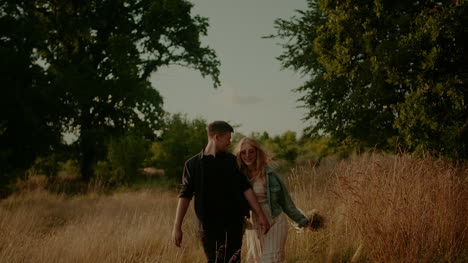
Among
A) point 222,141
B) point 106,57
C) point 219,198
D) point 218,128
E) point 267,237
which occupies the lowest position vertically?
point 267,237

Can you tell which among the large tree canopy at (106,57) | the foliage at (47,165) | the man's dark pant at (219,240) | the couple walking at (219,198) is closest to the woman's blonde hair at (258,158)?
the couple walking at (219,198)

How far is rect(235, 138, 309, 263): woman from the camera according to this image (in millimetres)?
4125

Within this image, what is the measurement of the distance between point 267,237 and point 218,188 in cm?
83

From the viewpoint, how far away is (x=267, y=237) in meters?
4.14

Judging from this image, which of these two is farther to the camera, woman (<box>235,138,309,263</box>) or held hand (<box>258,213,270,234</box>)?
woman (<box>235,138,309,263</box>)

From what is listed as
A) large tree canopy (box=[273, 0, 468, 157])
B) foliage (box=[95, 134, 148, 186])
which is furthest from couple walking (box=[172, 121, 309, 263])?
foliage (box=[95, 134, 148, 186])

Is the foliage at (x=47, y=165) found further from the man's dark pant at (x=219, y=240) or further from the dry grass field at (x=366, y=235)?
the man's dark pant at (x=219, y=240)

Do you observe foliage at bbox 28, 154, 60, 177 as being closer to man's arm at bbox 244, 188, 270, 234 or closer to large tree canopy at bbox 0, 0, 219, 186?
large tree canopy at bbox 0, 0, 219, 186

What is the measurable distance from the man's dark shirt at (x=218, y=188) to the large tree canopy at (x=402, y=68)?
165 inches

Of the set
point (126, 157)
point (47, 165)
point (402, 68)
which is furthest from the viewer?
point (47, 165)

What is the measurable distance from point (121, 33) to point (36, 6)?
14.0ft

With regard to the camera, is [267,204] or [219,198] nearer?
[219,198]

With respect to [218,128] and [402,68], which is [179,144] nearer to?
[402,68]

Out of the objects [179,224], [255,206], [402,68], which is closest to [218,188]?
[255,206]
